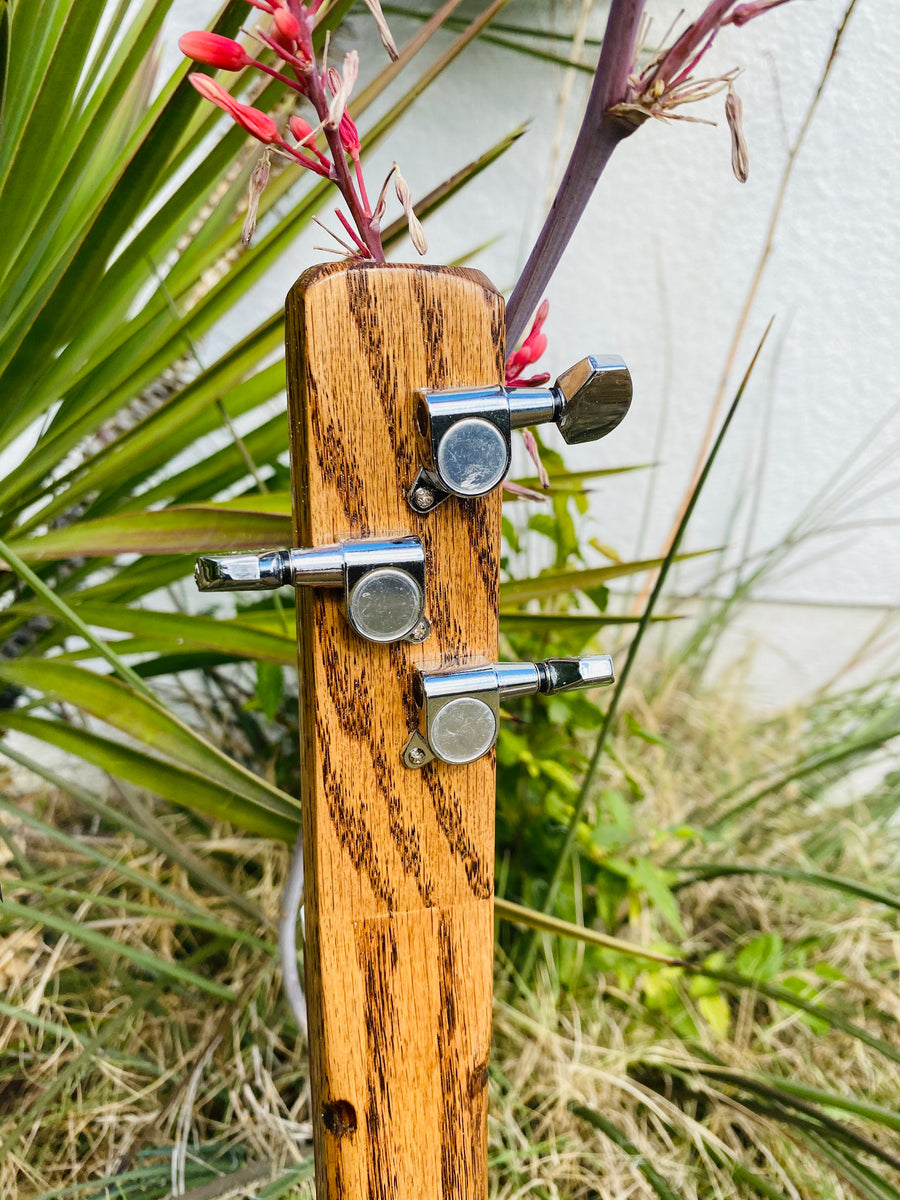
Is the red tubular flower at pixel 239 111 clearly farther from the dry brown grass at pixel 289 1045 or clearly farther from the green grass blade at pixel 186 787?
the dry brown grass at pixel 289 1045

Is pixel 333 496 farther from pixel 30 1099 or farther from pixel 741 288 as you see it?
pixel 741 288

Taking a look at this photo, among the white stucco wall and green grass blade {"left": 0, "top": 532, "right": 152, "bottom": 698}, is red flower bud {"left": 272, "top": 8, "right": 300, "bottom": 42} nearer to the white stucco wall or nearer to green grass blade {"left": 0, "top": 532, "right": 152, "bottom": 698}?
green grass blade {"left": 0, "top": 532, "right": 152, "bottom": 698}

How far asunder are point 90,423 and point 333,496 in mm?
398

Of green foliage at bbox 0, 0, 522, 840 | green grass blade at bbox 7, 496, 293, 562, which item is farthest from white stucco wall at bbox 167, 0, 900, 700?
green grass blade at bbox 7, 496, 293, 562

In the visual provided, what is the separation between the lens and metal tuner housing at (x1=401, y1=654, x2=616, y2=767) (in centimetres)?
37

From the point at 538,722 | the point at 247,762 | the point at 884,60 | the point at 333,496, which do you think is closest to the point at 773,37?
the point at 884,60

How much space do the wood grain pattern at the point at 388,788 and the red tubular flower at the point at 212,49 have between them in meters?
0.10

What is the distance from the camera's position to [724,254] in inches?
42.8

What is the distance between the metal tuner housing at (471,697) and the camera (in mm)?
370

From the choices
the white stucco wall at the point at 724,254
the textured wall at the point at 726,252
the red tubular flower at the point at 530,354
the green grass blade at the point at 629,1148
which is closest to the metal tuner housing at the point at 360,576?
the red tubular flower at the point at 530,354

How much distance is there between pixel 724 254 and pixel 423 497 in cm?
92

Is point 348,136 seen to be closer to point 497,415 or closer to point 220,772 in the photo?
point 497,415

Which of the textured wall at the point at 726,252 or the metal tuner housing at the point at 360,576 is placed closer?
the metal tuner housing at the point at 360,576

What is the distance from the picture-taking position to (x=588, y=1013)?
83 centimetres
